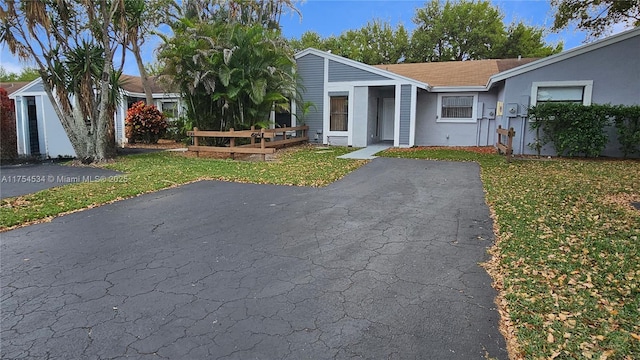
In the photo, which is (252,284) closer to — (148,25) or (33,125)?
(33,125)

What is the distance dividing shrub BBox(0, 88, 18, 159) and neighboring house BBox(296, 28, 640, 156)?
406 inches

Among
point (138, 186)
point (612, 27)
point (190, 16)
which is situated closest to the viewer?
point (138, 186)

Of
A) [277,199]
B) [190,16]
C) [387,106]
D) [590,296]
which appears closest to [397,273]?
[590,296]

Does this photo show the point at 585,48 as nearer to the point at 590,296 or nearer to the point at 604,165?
the point at 604,165

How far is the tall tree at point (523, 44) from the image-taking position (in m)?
28.2

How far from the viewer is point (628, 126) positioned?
11.2 metres

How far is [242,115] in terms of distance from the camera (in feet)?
43.3

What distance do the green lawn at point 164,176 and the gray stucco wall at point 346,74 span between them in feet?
11.7

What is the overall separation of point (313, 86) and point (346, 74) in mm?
1493

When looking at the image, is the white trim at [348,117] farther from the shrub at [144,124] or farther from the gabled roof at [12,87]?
the gabled roof at [12,87]

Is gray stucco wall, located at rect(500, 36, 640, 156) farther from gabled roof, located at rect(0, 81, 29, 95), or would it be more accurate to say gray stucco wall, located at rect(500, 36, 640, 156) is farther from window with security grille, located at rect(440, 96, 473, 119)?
gabled roof, located at rect(0, 81, 29, 95)

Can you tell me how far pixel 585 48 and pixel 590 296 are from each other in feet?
37.6

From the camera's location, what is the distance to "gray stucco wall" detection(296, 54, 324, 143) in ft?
52.7

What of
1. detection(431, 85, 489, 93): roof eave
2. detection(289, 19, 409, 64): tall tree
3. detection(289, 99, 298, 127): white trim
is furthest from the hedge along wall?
detection(289, 19, 409, 64): tall tree
